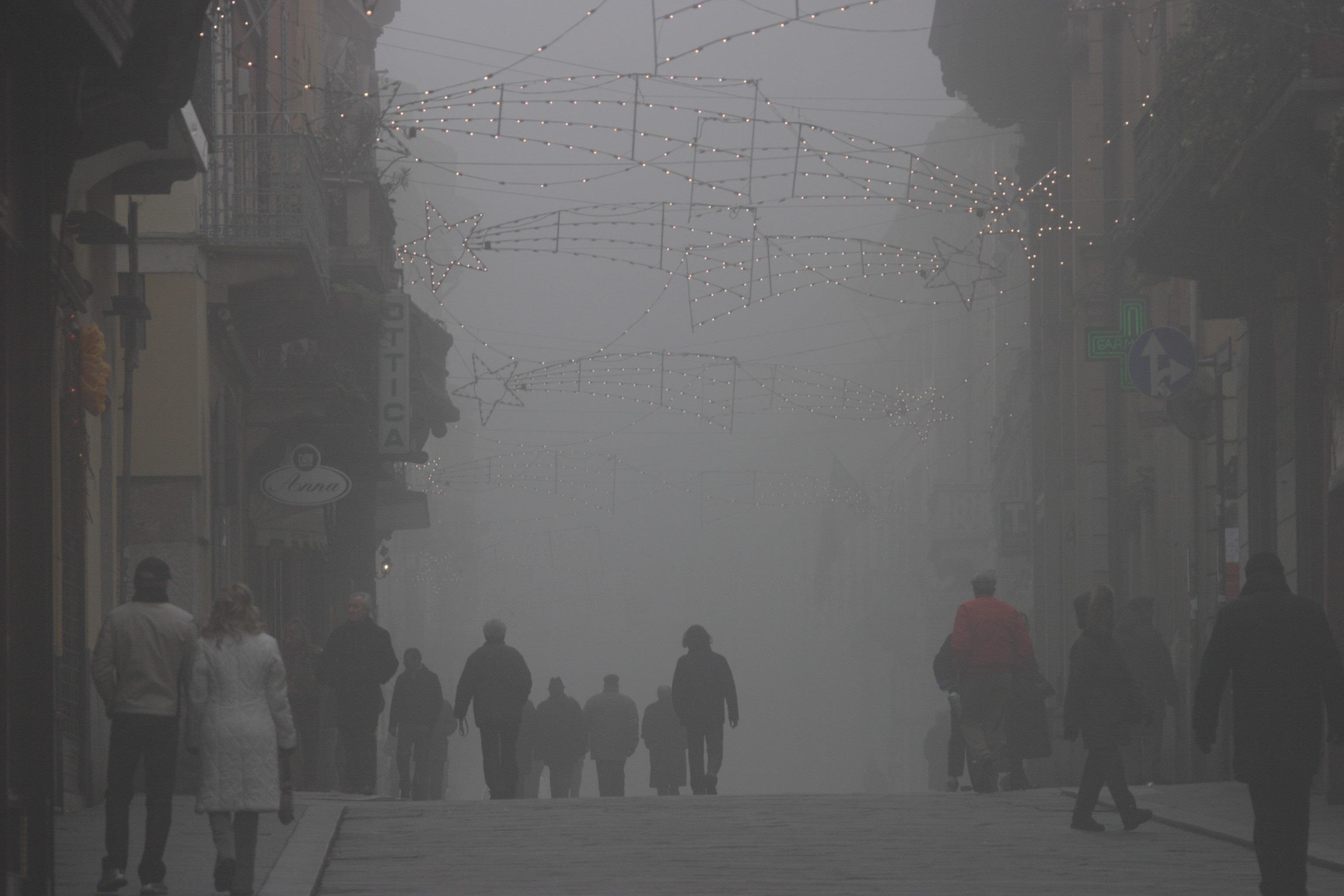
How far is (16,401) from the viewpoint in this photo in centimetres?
1033

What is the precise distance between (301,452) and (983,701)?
899 cm

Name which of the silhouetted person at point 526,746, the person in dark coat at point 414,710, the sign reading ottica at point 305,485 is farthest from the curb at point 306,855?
the silhouetted person at point 526,746

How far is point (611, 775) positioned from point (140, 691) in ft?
50.6

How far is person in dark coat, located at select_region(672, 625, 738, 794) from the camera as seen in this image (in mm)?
20328

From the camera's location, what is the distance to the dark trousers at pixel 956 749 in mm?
18766

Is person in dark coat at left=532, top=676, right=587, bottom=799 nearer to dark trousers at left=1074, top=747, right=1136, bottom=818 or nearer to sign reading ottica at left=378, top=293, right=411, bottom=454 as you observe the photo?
sign reading ottica at left=378, top=293, right=411, bottom=454

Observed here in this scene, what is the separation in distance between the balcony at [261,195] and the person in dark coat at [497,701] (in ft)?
13.4

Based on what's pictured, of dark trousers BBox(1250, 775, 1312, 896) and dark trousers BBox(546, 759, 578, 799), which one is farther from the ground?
dark trousers BBox(1250, 775, 1312, 896)

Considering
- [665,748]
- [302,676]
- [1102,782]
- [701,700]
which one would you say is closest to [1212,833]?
[1102,782]

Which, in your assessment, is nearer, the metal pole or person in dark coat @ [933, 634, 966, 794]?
the metal pole

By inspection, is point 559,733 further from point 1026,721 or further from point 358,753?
point 1026,721

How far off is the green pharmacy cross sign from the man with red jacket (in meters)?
7.92

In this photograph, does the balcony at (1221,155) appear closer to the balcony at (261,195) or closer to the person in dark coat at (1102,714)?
the person in dark coat at (1102,714)

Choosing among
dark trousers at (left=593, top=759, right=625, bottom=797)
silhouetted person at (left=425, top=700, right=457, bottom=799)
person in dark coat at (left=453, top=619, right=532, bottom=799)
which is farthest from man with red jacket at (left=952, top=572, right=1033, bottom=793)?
silhouetted person at (left=425, top=700, right=457, bottom=799)
